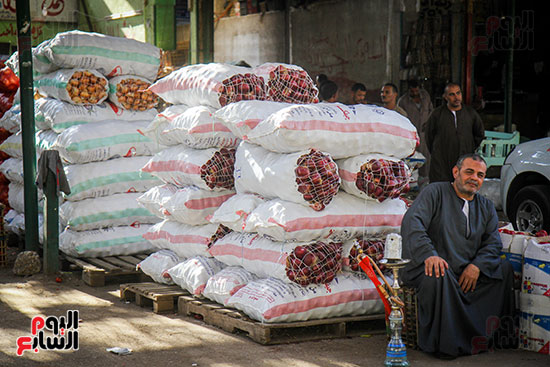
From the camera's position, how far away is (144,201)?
754cm

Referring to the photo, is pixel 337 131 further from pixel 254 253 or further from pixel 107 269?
pixel 107 269

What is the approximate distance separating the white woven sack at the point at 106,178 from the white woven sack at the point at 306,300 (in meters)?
3.16

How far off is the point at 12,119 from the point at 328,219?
6251 mm

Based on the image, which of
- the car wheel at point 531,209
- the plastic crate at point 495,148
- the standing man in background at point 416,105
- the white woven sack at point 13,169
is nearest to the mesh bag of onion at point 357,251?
the car wheel at point 531,209

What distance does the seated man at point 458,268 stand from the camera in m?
5.32

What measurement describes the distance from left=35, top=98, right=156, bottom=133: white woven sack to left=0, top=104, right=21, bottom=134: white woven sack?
1.36 meters

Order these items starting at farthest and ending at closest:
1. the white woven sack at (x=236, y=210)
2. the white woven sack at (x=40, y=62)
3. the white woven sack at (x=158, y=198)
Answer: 1. the white woven sack at (x=40, y=62)
2. the white woven sack at (x=158, y=198)
3. the white woven sack at (x=236, y=210)

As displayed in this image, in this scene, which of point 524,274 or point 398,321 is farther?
point 524,274

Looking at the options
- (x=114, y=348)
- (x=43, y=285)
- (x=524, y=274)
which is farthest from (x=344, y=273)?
(x=43, y=285)

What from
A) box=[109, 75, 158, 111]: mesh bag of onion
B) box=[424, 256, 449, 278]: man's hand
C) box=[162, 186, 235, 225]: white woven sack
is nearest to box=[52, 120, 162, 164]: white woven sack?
box=[109, 75, 158, 111]: mesh bag of onion

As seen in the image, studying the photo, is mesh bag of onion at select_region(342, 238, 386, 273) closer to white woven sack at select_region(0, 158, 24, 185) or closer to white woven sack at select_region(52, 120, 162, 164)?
white woven sack at select_region(52, 120, 162, 164)

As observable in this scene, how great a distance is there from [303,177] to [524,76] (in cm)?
1116

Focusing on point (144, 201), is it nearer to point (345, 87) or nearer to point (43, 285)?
point (43, 285)

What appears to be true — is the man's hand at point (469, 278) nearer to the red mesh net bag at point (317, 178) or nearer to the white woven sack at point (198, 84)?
the red mesh net bag at point (317, 178)
